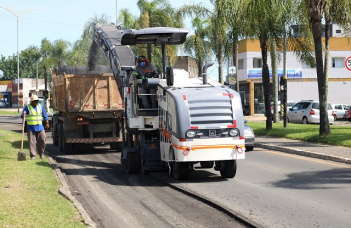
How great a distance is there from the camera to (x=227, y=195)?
40.0ft

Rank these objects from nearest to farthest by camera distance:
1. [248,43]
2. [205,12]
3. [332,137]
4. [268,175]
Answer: [268,175] < [332,137] < [205,12] < [248,43]

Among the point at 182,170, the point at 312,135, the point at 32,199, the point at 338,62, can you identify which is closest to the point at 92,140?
the point at 182,170

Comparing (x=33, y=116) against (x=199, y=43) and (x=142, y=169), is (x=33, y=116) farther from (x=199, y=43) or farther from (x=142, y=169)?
(x=199, y=43)

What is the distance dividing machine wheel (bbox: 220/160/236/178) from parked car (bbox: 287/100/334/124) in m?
24.6

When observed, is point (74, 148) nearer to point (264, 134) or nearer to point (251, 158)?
point (251, 158)

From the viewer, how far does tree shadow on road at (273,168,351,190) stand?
43.0ft

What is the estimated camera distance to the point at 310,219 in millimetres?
9586

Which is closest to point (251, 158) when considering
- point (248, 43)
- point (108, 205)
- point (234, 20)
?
point (108, 205)

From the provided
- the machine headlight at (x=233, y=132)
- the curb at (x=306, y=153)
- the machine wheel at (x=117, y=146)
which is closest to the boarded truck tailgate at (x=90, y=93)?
the machine wheel at (x=117, y=146)

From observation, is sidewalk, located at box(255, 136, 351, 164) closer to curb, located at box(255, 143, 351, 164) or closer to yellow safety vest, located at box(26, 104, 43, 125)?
curb, located at box(255, 143, 351, 164)

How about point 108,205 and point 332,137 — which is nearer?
point 108,205

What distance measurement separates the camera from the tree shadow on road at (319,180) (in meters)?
13.1

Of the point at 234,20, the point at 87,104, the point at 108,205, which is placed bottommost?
the point at 108,205

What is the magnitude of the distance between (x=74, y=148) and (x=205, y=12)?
20318 millimetres
